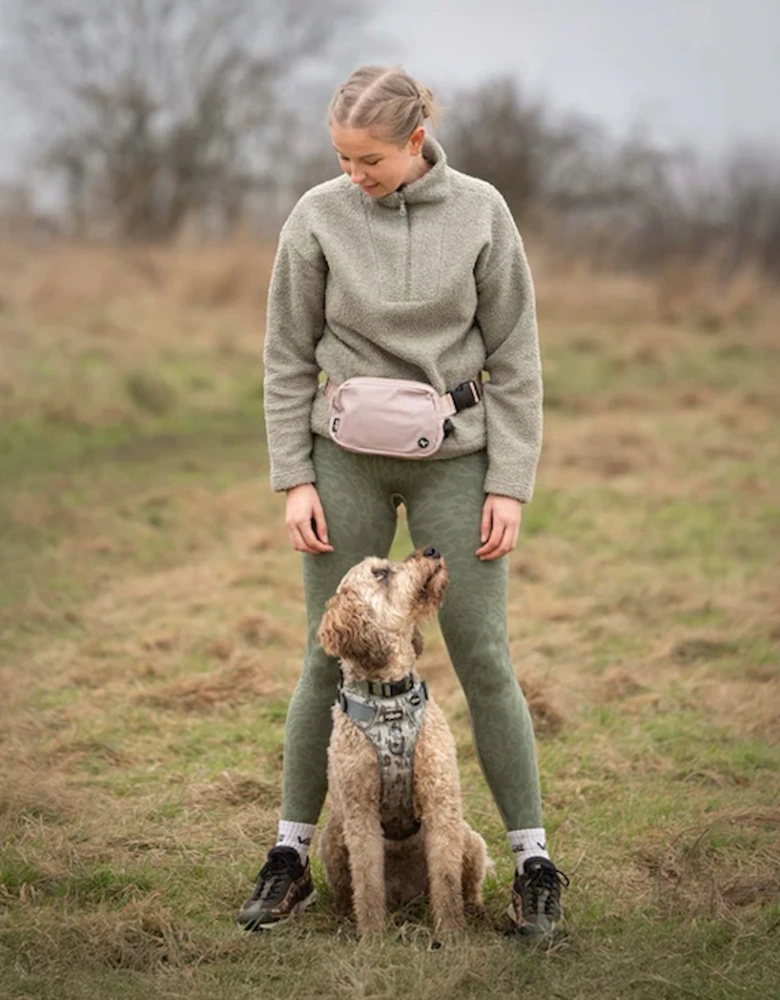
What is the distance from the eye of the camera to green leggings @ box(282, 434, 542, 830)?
357 centimetres

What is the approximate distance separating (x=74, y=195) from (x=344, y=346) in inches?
823

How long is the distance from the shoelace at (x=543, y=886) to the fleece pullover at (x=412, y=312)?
0.97 m

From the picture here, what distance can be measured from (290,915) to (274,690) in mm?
2116

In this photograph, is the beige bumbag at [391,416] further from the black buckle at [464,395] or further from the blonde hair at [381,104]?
the blonde hair at [381,104]

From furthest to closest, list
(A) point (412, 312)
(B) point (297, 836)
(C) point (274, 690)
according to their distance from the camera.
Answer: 1. (C) point (274, 690)
2. (B) point (297, 836)
3. (A) point (412, 312)

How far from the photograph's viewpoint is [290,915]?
12.0 feet

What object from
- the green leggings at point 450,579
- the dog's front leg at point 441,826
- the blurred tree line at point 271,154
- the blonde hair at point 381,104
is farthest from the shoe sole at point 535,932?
the blurred tree line at point 271,154

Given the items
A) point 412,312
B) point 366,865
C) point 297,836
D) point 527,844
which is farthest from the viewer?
point 297,836

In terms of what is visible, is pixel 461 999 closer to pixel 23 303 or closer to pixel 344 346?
pixel 344 346

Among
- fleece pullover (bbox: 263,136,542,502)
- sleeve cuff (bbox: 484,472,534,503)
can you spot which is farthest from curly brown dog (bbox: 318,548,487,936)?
fleece pullover (bbox: 263,136,542,502)

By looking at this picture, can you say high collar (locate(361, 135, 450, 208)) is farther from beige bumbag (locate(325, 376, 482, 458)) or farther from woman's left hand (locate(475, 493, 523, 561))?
woman's left hand (locate(475, 493, 523, 561))

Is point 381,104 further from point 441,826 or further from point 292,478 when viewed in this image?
point 441,826

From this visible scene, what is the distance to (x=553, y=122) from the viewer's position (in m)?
24.7

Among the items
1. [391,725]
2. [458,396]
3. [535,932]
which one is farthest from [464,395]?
[535,932]
